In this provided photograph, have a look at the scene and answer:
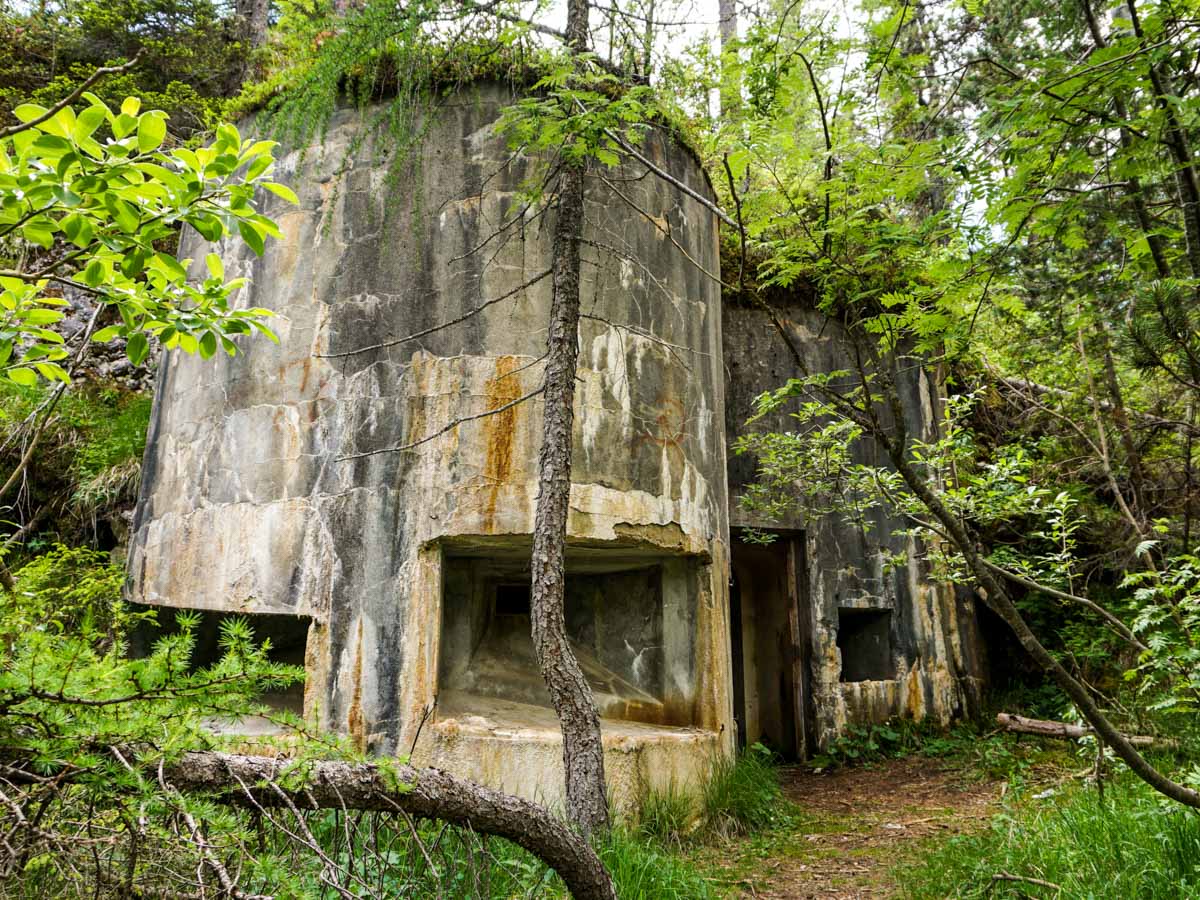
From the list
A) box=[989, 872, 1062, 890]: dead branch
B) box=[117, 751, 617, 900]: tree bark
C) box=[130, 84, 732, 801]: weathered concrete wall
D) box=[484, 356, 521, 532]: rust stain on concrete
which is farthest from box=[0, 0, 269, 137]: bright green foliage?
box=[989, 872, 1062, 890]: dead branch

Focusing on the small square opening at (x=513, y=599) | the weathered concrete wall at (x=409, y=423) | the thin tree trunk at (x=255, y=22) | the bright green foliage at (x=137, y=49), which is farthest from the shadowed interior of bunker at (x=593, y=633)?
the thin tree trunk at (x=255, y=22)

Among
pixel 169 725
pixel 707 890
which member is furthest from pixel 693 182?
pixel 169 725

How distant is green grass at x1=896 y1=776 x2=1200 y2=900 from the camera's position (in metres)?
3.62

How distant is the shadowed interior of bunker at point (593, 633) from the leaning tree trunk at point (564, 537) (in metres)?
1.17

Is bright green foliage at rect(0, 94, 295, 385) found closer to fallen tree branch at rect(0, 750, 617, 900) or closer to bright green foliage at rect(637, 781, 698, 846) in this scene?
fallen tree branch at rect(0, 750, 617, 900)

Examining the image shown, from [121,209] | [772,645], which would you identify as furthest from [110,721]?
[772,645]

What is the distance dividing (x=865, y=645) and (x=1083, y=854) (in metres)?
5.19

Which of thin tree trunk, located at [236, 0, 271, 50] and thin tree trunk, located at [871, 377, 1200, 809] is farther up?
thin tree trunk, located at [236, 0, 271, 50]

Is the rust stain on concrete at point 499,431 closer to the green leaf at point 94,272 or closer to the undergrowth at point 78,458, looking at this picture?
the green leaf at point 94,272

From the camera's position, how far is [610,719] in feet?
19.6

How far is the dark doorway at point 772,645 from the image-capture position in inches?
339

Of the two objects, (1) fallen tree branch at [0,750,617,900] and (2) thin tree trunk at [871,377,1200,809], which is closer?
(1) fallen tree branch at [0,750,617,900]

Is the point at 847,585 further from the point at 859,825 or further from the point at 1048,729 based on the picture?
the point at 859,825

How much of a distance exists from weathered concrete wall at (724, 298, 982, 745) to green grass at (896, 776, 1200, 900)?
3355mm
